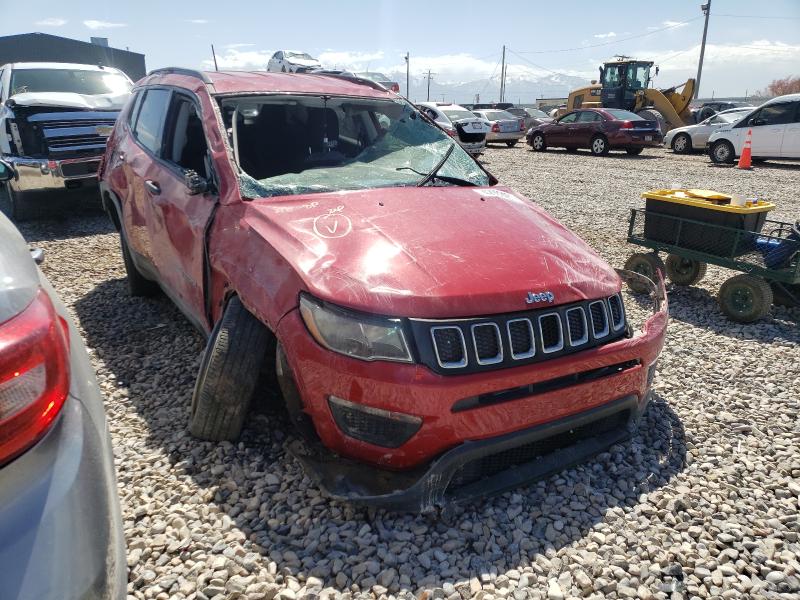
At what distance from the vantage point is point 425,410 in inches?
82.4

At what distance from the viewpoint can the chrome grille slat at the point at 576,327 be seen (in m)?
2.38

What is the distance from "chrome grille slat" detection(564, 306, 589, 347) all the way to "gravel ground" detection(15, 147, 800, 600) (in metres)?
0.72

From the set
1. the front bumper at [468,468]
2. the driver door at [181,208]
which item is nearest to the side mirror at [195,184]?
the driver door at [181,208]

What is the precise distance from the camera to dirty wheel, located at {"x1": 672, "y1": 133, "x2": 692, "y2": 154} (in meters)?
18.9

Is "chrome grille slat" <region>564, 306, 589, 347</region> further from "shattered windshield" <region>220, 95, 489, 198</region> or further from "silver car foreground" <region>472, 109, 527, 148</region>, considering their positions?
"silver car foreground" <region>472, 109, 527, 148</region>

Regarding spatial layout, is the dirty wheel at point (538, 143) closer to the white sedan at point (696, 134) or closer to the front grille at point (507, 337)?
the white sedan at point (696, 134)

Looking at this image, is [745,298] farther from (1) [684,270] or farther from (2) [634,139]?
(2) [634,139]

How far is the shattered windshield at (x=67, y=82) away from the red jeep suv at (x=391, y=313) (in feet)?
20.6

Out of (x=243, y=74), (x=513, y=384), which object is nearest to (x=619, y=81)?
(x=243, y=74)

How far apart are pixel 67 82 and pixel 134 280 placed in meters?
5.62

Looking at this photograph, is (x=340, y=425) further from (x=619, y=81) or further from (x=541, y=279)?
(x=619, y=81)

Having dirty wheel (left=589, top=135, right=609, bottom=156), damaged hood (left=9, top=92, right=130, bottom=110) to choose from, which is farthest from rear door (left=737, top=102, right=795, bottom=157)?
damaged hood (left=9, top=92, right=130, bottom=110)

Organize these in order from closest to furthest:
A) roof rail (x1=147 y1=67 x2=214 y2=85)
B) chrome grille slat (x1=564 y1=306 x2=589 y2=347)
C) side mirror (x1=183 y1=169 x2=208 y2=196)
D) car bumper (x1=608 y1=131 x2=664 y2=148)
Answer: chrome grille slat (x1=564 y1=306 x2=589 y2=347)
side mirror (x1=183 y1=169 x2=208 y2=196)
roof rail (x1=147 y1=67 x2=214 y2=85)
car bumper (x1=608 y1=131 x2=664 y2=148)

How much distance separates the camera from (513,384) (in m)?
2.18
